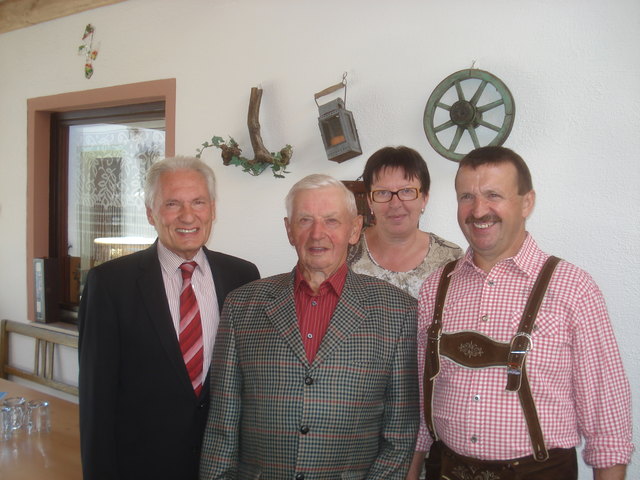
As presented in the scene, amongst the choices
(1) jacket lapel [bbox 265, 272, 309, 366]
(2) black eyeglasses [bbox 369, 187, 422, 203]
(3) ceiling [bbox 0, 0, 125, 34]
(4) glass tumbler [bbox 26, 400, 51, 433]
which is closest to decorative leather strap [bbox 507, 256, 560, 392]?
(1) jacket lapel [bbox 265, 272, 309, 366]

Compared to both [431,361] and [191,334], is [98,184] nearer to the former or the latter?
[191,334]

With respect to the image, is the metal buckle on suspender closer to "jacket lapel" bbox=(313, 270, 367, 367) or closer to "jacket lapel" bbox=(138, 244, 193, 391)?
"jacket lapel" bbox=(313, 270, 367, 367)

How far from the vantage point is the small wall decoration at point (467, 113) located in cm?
235

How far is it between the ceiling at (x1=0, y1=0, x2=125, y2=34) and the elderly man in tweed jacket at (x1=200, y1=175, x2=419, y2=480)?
3102mm

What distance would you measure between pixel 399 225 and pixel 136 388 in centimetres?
103

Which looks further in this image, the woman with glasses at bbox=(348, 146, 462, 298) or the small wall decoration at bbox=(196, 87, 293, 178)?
the small wall decoration at bbox=(196, 87, 293, 178)

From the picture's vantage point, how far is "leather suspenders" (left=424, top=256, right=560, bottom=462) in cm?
135

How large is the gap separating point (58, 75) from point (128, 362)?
10.8 feet

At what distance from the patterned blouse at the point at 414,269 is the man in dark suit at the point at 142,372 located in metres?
0.61

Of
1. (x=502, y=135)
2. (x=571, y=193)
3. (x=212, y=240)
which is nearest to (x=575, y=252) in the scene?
(x=571, y=193)

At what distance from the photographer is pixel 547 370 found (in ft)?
4.52

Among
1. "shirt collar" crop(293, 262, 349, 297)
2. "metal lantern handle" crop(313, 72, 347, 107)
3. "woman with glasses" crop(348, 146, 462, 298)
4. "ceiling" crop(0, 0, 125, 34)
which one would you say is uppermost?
"ceiling" crop(0, 0, 125, 34)

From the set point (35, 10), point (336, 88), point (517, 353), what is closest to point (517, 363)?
point (517, 353)

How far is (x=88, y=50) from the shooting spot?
3.94 metres
